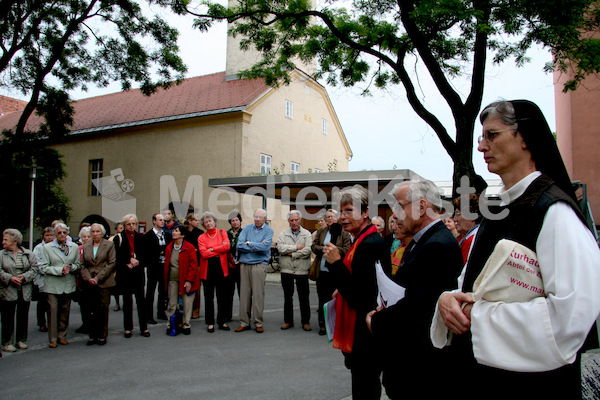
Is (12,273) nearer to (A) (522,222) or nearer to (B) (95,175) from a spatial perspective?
(A) (522,222)

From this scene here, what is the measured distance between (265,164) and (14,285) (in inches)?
788

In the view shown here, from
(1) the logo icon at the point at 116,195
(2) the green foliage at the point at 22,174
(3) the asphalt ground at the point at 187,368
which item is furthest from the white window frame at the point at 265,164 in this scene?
(3) the asphalt ground at the point at 187,368

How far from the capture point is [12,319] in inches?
249

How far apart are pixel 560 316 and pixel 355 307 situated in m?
2.08

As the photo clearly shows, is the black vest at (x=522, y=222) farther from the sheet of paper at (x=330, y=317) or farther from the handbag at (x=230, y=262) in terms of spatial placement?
the handbag at (x=230, y=262)

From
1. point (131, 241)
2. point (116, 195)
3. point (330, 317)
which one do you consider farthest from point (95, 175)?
point (330, 317)

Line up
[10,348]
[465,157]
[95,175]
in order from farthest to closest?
[95,175] < [465,157] < [10,348]

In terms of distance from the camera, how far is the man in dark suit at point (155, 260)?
821cm

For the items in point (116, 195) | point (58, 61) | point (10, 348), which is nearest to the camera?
point (10, 348)

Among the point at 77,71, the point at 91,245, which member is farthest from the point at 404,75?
the point at 77,71

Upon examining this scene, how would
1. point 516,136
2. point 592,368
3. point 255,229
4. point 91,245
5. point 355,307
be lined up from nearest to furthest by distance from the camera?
1. point 516,136
2. point 355,307
3. point 592,368
4. point 91,245
5. point 255,229

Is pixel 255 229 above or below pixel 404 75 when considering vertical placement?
below

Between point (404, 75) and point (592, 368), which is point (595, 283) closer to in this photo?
point (592, 368)

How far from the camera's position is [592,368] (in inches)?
161
